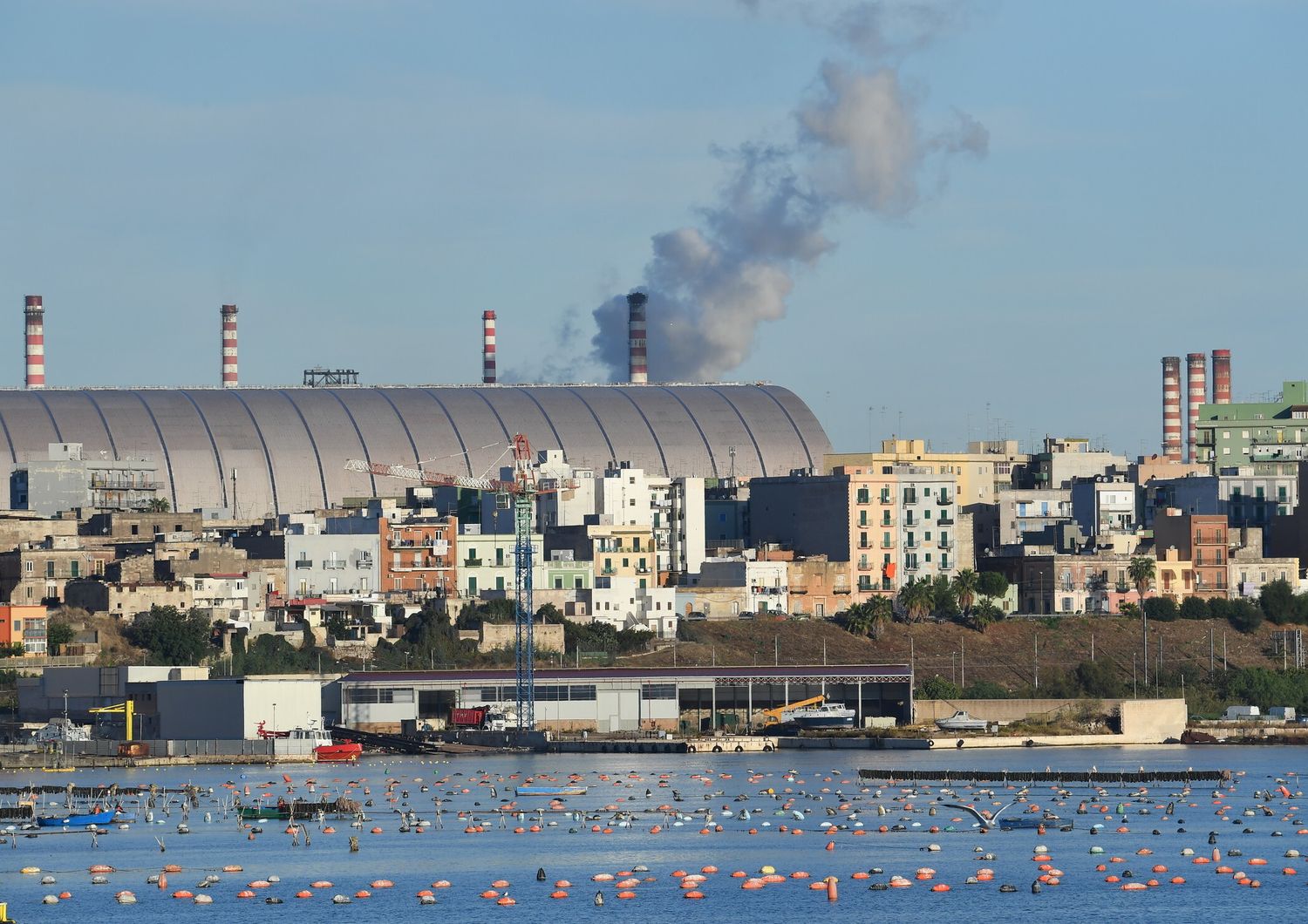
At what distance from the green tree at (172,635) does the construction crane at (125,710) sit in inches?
457

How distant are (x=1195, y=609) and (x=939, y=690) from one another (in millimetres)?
27479

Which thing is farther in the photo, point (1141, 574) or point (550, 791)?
point (1141, 574)

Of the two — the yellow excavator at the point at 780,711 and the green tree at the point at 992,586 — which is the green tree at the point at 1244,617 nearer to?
the green tree at the point at 992,586

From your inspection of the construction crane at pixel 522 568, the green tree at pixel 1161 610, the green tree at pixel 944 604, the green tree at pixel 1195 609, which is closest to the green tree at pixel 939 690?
the green tree at pixel 944 604

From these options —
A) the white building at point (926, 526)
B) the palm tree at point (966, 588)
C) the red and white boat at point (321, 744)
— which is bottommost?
the red and white boat at point (321, 744)

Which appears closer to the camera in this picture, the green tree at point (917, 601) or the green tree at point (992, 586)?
the green tree at point (917, 601)

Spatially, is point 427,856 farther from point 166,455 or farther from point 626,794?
point 166,455

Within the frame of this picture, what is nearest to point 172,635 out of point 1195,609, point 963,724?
point 963,724

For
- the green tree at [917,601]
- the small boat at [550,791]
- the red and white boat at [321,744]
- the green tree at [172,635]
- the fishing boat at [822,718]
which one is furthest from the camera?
the green tree at [917,601]

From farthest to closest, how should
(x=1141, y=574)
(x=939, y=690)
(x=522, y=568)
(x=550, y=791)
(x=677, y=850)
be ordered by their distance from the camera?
(x=1141, y=574) → (x=522, y=568) → (x=939, y=690) → (x=550, y=791) → (x=677, y=850)

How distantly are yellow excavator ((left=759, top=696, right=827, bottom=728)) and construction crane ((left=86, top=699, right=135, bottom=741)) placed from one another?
2862cm

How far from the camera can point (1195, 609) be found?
165 meters

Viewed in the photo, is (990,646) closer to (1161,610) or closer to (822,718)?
(1161,610)

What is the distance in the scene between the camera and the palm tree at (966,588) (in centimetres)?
16400
